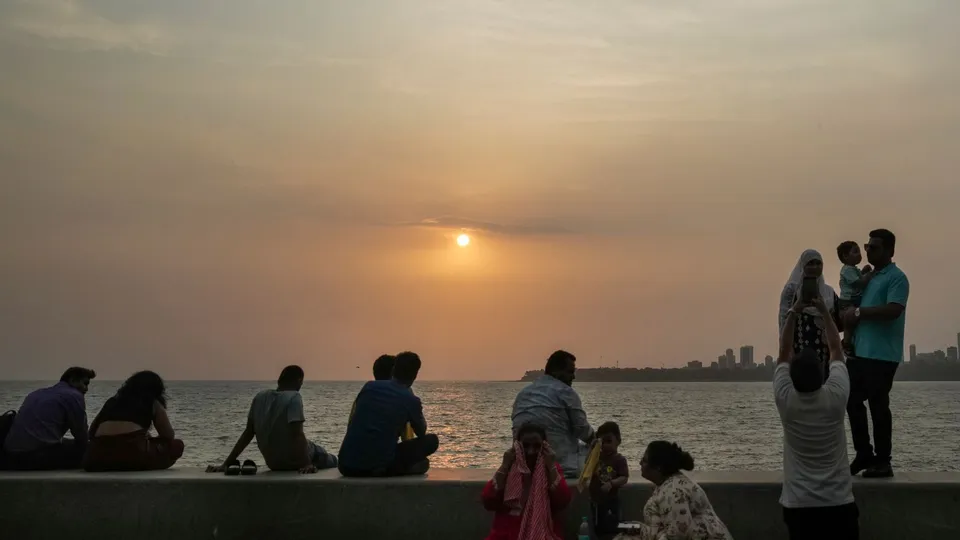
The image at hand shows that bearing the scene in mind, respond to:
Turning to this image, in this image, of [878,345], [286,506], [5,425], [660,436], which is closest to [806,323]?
[878,345]

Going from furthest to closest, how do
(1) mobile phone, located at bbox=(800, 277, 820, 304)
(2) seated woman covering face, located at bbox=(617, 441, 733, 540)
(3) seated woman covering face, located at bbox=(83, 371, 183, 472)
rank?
(3) seated woman covering face, located at bbox=(83, 371, 183, 472) → (1) mobile phone, located at bbox=(800, 277, 820, 304) → (2) seated woman covering face, located at bbox=(617, 441, 733, 540)

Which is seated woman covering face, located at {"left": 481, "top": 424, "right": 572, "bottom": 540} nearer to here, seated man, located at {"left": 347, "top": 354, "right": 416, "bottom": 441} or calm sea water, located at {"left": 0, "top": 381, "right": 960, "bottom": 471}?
seated man, located at {"left": 347, "top": 354, "right": 416, "bottom": 441}

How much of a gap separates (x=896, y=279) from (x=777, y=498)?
6.22 feet

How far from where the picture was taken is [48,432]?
903 cm

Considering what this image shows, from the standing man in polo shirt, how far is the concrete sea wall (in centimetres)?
30

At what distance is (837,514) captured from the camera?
647 centimetres

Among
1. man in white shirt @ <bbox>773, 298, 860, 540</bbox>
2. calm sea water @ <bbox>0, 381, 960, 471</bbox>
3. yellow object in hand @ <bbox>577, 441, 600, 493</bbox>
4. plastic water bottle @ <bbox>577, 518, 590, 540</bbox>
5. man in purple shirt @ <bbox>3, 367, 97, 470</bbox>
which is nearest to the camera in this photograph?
man in white shirt @ <bbox>773, 298, 860, 540</bbox>

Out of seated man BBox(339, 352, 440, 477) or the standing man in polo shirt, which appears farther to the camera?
seated man BBox(339, 352, 440, 477)

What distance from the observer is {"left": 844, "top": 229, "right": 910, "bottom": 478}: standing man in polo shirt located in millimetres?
7676

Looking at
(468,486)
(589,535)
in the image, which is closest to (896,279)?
(589,535)

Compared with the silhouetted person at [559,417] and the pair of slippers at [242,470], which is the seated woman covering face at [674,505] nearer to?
the silhouetted person at [559,417]

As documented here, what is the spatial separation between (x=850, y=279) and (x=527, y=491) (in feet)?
10.5

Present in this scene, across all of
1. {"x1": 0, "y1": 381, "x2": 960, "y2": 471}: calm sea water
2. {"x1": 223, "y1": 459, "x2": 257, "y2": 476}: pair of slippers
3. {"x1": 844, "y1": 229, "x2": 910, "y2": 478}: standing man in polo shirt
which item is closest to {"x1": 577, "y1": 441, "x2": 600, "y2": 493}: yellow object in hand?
{"x1": 844, "y1": 229, "x2": 910, "y2": 478}: standing man in polo shirt

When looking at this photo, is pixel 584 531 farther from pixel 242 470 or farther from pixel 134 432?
pixel 134 432
